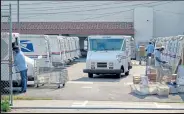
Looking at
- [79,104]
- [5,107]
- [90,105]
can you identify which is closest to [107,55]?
[79,104]

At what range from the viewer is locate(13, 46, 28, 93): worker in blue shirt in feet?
54.5

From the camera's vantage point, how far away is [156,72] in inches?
787

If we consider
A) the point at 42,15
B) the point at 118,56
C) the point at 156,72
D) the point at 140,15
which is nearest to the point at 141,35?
the point at 140,15

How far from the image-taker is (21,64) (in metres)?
16.7

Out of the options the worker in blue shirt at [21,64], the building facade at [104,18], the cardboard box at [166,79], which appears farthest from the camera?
the building facade at [104,18]

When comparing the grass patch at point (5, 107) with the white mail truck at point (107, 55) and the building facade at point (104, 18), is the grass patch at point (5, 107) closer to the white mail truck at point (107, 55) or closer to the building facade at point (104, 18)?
the white mail truck at point (107, 55)

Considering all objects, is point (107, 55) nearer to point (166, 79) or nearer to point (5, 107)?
point (166, 79)

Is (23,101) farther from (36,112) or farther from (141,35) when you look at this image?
(141,35)

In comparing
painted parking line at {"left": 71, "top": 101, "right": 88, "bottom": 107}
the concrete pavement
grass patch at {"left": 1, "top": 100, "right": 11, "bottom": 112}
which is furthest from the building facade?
grass patch at {"left": 1, "top": 100, "right": 11, "bottom": 112}

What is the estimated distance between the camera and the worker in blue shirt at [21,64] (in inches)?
654

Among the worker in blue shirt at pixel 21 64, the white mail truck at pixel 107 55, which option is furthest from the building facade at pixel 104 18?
the worker in blue shirt at pixel 21 64

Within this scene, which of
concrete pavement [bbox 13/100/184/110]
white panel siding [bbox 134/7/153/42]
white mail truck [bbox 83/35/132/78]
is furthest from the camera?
white panel siding [bbox 134/7/153/42]

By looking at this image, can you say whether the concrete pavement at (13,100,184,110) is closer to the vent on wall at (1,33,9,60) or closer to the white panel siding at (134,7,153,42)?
the vent on wall at (1,33,9,60)

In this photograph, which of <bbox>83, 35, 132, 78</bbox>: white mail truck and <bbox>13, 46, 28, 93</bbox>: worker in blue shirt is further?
<bbox>83, 35, 132, 78</bbox>: white mail truck
